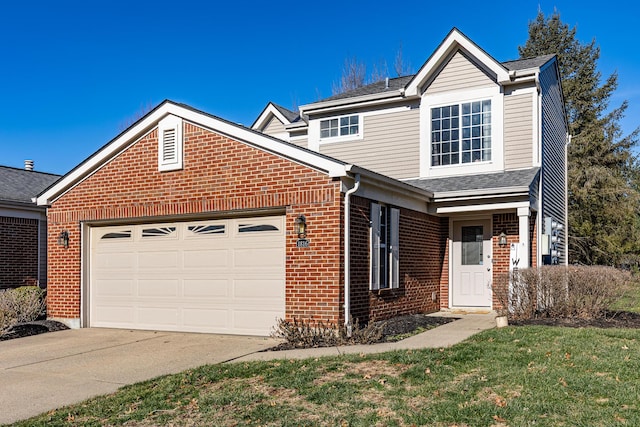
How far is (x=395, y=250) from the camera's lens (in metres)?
11.8

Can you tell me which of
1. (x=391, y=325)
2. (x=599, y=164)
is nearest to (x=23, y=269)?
(x=391, y=325)

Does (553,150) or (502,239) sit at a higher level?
(553,150)

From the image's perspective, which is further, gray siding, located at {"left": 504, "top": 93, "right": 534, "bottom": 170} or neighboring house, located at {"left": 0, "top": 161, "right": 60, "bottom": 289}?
neighboring house, located at {"left": 0, "top": 161, "right": 60, "bottom": 289}

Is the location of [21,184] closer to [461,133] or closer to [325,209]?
[325,209]

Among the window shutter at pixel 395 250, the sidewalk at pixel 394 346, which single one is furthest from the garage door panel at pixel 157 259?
the window shutter at pixel 395 250

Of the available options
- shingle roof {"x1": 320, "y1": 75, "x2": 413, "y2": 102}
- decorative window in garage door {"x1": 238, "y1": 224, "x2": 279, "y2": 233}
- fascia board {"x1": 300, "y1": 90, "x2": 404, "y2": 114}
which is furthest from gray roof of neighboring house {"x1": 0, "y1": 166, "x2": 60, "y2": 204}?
shingle roof {"x1": 320, "y1": 75, "x2": 413, "y2": 102}

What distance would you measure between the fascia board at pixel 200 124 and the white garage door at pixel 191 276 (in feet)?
4.14

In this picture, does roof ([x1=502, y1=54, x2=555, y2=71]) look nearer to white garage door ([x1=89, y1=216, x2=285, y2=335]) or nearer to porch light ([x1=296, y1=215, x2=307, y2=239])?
porch light ([x1=296, y1=215, x2=307, y2=239])

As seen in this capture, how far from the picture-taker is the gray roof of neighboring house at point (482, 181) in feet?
41.5

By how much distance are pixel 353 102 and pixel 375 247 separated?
6399 millimetres

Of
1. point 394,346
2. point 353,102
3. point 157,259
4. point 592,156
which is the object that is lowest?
point 394,346

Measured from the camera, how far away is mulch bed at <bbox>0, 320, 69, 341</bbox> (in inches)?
452

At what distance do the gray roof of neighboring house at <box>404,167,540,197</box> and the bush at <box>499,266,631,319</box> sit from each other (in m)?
2.33

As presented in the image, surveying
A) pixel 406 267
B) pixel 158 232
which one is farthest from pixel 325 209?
pixel 158 232
